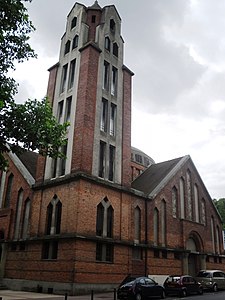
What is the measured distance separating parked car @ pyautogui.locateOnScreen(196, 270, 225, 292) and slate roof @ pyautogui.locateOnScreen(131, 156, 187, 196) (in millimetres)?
8159

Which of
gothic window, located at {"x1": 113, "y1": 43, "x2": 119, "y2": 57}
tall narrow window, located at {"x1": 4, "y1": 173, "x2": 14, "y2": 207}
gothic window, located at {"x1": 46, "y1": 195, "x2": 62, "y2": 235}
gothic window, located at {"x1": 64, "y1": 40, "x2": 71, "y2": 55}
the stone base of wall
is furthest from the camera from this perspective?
gothic window, located at {"x1": 113, "y1": 43, "x2": 119, "y2": 57}

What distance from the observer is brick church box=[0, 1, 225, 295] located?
2175 centimetres

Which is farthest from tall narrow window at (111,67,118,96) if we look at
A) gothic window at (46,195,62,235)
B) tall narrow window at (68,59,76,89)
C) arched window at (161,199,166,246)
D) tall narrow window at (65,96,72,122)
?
arched window at (161,199,166,246)

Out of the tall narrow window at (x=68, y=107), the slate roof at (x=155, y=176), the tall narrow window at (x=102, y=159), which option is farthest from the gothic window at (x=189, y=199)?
the tall narrow window at (x=68, y=107)

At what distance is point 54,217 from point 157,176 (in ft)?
46.3

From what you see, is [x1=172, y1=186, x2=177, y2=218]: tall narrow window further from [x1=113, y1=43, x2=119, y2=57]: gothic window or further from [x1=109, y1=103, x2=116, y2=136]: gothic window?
[x1=113, y1=43, x2=119, y2=57]: gothic window

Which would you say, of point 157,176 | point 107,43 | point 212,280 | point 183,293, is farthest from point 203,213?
point 107,43

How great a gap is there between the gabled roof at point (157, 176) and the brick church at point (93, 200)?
0.18 metres

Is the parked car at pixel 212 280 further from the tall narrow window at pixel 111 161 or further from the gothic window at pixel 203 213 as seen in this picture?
the tall narrow window at pixel 111 161

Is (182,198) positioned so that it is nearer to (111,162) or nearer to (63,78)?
(111,162)

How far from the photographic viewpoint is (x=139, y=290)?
1825 cm

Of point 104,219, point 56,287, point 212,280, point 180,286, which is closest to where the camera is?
point 56,287

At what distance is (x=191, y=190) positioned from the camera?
34688 millimetres

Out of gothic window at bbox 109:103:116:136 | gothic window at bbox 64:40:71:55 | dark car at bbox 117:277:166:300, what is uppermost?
gothic window at bbox 64:40:71:55
